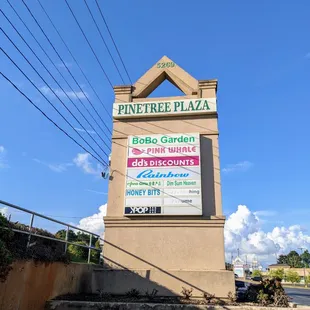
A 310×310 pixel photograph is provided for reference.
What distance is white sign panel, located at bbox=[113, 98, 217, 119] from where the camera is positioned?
11.7m

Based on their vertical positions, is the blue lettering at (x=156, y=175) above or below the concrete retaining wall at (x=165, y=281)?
above

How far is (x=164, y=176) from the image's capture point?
11.2 meters

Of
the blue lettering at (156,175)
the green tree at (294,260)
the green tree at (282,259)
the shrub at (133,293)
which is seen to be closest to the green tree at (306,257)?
the green tree at (294,260)

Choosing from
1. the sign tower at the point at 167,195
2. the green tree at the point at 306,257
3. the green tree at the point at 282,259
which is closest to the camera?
the sign tower at the point at 167,195

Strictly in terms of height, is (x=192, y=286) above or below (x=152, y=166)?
below

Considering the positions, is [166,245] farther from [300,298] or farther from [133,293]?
[300,298]

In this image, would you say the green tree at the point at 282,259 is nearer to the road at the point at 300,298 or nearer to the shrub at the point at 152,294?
the road at the point at 300,298

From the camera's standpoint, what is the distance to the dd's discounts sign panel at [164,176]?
10.8 m

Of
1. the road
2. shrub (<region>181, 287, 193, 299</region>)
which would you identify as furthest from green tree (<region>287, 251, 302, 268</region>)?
shrub (<region>181, 287, 193, 299</region>)

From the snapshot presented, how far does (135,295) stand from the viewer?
31.8 feet

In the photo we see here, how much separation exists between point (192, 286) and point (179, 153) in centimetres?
435

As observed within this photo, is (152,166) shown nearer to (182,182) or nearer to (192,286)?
(182,182)

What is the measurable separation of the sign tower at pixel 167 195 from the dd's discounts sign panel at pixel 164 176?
0.03m

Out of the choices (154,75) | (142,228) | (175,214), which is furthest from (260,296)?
(154,75)
